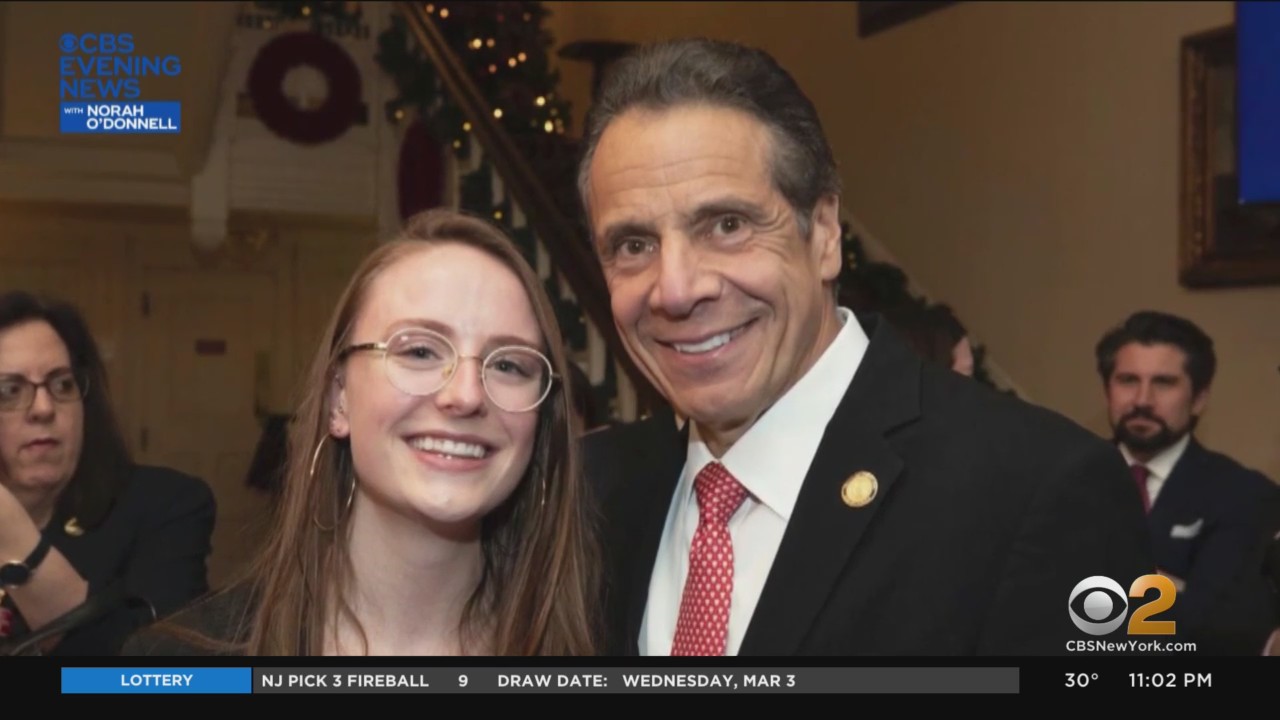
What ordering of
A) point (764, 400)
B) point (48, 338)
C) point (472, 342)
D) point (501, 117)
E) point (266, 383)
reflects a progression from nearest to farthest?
point (472, 342)
point (764, 400)
point (48, 338)
point (266, 383)
point (501, 117)

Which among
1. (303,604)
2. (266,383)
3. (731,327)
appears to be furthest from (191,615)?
(266,383)

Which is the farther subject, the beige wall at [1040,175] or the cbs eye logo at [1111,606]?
the beige wall at [1040,175]

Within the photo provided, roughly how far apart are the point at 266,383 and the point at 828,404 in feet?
3.57

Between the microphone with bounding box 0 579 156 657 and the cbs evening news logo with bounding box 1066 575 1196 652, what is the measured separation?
1049mm

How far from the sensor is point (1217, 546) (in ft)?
6.14

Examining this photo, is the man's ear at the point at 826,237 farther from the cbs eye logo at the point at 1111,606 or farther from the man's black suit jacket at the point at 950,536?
the cbs eye logo at the point at 1111,606

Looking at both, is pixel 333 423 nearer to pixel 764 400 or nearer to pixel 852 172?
pixel 764 400

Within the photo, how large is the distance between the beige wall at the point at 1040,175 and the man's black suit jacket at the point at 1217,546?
1.03 metres

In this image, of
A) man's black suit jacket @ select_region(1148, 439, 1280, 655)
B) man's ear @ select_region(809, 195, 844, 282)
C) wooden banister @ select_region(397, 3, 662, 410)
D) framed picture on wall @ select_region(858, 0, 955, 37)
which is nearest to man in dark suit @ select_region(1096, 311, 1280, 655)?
man's black suit jacket @ select_region(1148, 439, 1280, 655)

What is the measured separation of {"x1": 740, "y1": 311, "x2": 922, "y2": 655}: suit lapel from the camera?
4.34ft

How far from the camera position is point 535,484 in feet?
4.88

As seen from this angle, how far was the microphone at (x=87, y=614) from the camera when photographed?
1.46m

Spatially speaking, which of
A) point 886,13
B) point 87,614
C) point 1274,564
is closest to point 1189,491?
point 1274,564

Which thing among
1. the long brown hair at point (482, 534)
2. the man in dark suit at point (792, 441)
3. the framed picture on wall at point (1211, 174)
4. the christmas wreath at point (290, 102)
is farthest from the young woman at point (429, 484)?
the christmas wreath at point (290, 102)
